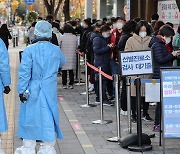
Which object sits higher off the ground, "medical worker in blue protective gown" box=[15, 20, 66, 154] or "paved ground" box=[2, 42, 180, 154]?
"medical worker in blue protective gown" box=[15, 20, 66, 154]

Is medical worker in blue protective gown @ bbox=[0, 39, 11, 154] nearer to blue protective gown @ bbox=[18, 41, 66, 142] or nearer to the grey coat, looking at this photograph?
blue protective gown @ bbox=[18, 41, 66, 142]

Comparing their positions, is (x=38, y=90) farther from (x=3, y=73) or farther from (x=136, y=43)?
(x=136, y=43)

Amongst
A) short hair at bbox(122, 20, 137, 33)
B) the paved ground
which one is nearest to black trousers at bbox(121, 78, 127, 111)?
the paved ground

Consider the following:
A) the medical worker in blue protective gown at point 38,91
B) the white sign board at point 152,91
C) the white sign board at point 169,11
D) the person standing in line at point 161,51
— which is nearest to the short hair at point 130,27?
the person standing in line at point 161,51

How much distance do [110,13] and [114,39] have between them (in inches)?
763

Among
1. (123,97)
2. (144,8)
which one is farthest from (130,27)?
→ (144,8)

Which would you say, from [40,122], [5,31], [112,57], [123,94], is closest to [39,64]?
[40,122]

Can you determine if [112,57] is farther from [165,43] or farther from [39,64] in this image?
[39,64]

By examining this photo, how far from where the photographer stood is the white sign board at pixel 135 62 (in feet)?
25.0

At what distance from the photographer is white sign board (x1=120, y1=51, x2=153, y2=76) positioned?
7.62 meters

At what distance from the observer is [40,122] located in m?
6.61

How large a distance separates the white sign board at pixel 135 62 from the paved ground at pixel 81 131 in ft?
3.78

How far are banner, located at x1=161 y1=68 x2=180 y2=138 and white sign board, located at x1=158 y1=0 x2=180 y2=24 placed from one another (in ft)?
28.5

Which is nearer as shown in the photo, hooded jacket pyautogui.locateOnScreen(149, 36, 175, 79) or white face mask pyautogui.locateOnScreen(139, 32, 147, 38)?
hooded jacket pyautogui.locateOnScreen(149, 36, 175, 79)
